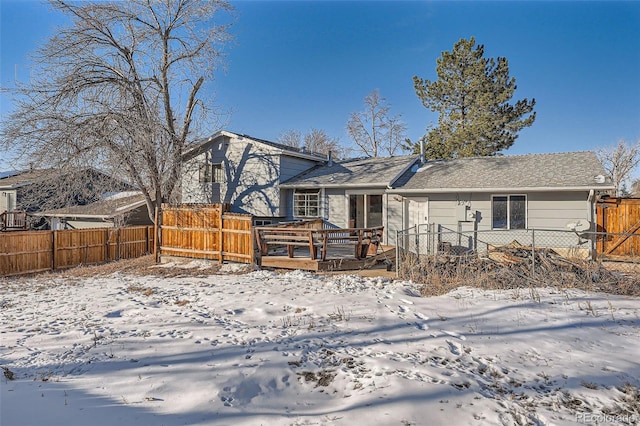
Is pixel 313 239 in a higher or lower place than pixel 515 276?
higher

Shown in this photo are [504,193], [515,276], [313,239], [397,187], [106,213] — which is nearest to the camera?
[515,276]

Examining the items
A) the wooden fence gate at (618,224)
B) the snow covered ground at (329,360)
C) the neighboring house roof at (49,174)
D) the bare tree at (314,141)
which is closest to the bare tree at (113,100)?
the neighboring house roof at (49,174)

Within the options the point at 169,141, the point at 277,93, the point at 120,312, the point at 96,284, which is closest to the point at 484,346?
the point at 120,312

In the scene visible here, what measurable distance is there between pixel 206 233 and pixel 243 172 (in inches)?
219

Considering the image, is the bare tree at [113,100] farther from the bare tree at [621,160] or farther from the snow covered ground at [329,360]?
the bare tree at [621,160]

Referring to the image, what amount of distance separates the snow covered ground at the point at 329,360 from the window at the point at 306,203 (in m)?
8.79

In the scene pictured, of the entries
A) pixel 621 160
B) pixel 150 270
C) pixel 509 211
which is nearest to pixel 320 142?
pixel 621 160

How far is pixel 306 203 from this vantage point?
51.8 feet

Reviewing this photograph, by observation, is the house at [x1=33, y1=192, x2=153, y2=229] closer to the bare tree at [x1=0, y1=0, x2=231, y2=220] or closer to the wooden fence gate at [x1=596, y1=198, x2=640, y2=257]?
the bare tree at [x1=0, y1=0, x2=231, y2=220]

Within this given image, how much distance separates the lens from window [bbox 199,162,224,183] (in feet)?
56.3

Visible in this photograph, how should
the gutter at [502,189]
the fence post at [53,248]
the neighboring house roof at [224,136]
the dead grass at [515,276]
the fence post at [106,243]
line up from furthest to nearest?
1. the neighboring house roof at [224,136]
2. the fence post at [106,243]
3. the fence post at [53,248]
4. the gutter at [502,189]
5. the dead grass at [515,276]

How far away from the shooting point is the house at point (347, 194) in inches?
572

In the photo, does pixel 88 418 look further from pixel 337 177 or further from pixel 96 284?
pixel 337 177

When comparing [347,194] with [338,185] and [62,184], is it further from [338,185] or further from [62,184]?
[62,184]
